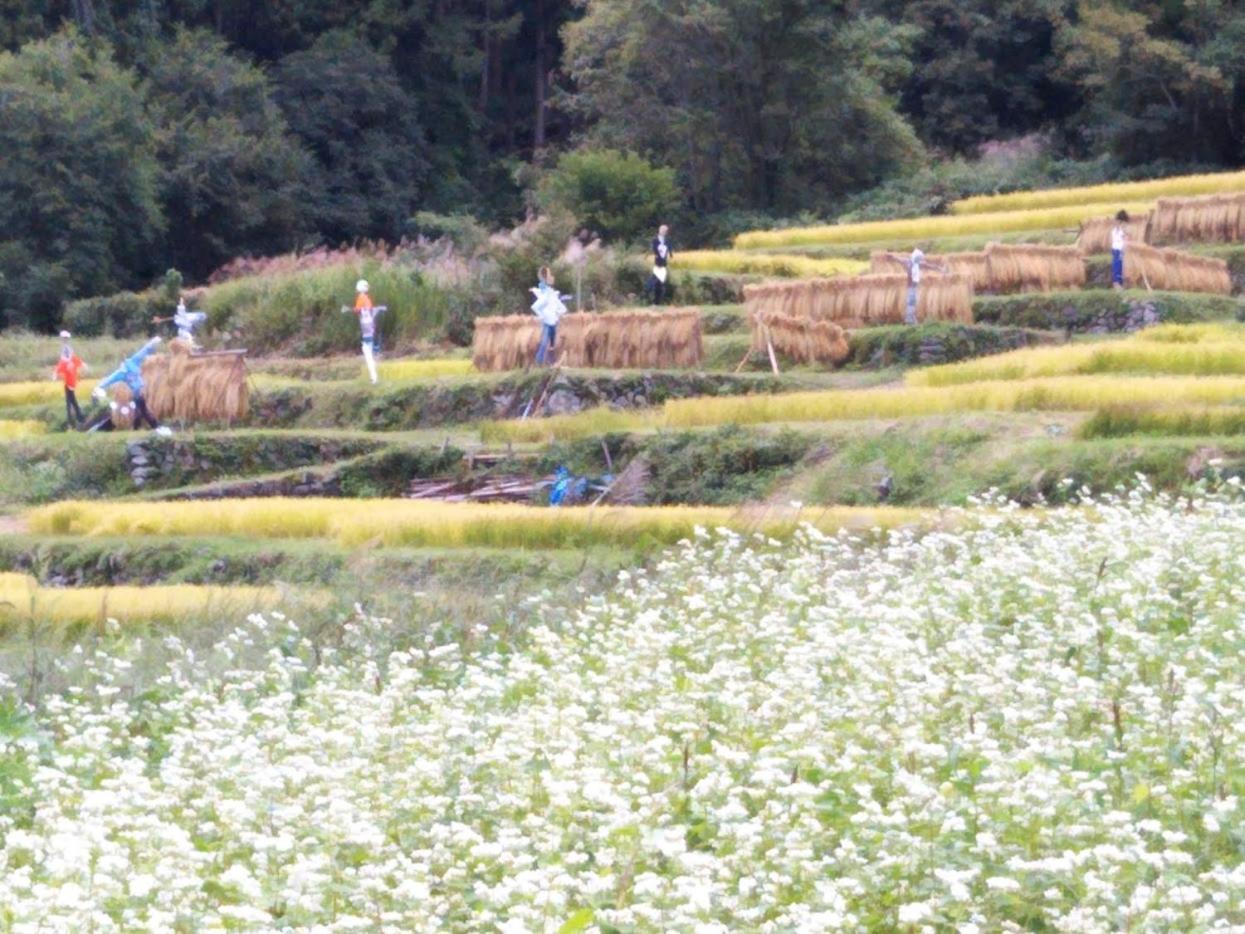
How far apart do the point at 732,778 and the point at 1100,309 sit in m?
24.2

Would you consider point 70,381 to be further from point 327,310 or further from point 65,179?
point 65,179

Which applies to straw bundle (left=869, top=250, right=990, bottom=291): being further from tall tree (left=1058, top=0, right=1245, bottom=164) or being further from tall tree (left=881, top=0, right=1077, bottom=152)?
tall tree (left=881, top=0, right=1077, bottom=152)

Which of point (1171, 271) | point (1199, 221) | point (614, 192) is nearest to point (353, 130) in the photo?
point (614, 192)

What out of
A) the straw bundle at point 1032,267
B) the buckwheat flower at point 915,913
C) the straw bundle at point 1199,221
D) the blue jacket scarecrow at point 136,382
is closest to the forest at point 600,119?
the straw bundle at point 1199,221

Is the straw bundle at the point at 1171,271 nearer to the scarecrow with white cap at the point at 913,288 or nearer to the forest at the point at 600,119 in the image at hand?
the scarecrow with white cap at the point at 913,288

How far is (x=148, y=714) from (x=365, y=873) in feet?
16.0

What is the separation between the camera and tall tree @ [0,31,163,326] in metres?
48.3

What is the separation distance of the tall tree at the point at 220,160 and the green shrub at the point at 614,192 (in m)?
9.93

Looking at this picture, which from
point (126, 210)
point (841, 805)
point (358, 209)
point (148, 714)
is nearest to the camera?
point (841, 805)

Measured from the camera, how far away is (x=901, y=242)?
4084 cm

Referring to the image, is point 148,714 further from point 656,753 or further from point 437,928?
point 437,928

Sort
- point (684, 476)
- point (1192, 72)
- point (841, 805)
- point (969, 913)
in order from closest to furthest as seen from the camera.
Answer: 1. point (969, 913)
2. point (841, 805)
3. point (684, 476)
4. point (1192, 72)

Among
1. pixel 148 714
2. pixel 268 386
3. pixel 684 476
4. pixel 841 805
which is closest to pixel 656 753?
pixel 841 805

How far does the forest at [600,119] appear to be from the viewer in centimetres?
4809
